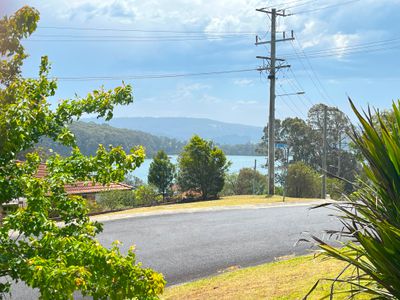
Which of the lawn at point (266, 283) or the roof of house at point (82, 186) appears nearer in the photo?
the roof of house at point (82, 186)

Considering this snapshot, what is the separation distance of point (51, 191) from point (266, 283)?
4.21 m

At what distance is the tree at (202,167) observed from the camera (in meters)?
27.6

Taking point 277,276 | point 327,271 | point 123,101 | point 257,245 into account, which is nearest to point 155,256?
point 257,245

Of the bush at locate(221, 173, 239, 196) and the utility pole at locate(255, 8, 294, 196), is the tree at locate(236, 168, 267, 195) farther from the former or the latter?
the utility pole at locate(255, 8, 294, 196)

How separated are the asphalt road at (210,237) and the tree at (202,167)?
9613 mm

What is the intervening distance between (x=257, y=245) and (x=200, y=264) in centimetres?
223

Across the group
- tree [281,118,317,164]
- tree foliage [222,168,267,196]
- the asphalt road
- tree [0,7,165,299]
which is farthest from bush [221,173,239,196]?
tree [0,7,165,299]

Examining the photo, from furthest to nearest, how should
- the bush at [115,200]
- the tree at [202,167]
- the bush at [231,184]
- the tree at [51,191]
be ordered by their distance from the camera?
the bush at [231,184]
the tree at [202,167]
the bush at [115,200]
the tree at [51,191]

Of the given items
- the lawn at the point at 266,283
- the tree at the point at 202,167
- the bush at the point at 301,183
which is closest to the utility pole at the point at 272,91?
the tree at the point at 202,167

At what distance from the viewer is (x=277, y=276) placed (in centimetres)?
739

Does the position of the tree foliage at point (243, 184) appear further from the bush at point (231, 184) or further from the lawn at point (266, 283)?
the lawn at point (266, 283)

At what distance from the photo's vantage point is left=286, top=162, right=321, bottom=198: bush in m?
38.7

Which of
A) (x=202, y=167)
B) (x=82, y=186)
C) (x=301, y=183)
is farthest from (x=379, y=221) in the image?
(x=301, y=183)

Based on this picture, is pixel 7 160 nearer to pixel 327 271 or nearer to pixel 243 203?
pixel 327 271
